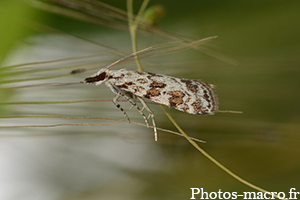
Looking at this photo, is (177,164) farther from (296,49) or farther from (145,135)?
(296,49)

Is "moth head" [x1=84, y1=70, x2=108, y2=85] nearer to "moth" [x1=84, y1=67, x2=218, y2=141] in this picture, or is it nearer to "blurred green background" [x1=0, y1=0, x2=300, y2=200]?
"moth" [x1=84, y1=67, x2=218, y2=141]

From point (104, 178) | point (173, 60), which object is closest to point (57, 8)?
point (173, 60)

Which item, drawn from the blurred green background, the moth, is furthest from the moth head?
the blurred green background

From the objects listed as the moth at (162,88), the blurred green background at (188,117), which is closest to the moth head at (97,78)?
the moth at (162,88)

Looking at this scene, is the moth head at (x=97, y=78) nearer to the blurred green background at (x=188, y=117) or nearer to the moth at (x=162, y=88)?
the moth at (x=162, y=88)

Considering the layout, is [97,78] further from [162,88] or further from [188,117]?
[188,117]
